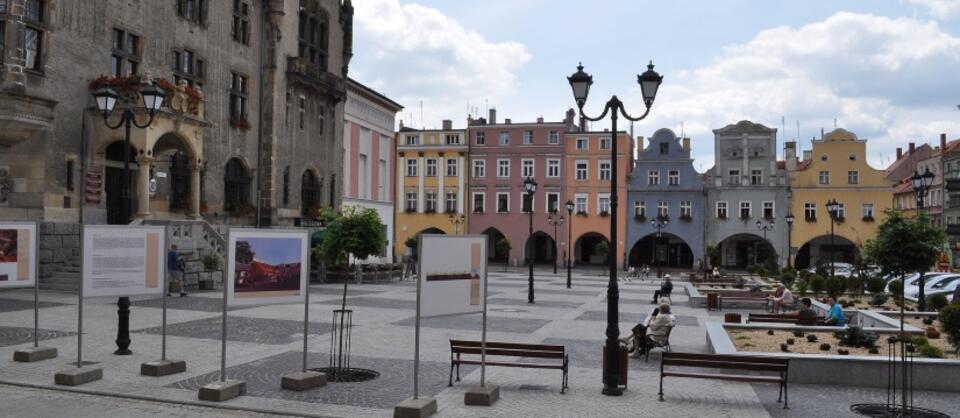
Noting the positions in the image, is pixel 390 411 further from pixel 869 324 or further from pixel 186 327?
pixel 869 324

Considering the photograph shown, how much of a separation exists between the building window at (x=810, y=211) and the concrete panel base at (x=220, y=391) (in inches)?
2477

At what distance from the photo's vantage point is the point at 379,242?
695 inches

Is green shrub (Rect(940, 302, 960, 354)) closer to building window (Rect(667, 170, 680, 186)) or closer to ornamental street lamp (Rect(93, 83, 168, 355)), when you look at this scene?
ornamental street lamp (Rect(93, 83, 168, 355))

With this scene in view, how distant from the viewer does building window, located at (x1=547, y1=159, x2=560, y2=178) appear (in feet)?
234

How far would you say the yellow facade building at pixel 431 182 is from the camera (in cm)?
7338

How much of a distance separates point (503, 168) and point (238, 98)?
37.6 m

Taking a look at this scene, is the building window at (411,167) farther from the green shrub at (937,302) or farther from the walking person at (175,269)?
the green shrub at (937,302)

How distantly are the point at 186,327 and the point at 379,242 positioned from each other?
5316mm

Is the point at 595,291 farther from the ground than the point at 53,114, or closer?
closer

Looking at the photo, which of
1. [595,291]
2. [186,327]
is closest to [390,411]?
[186,327]

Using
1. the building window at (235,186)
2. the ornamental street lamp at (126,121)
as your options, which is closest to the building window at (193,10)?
the building window at (235,186)

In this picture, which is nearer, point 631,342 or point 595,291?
point 631,342

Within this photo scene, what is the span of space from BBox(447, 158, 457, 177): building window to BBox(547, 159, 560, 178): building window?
899 centimetres

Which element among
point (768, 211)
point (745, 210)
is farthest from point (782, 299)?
point (768, 211)
